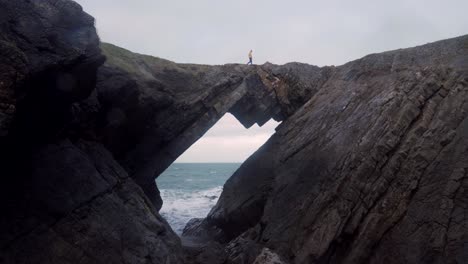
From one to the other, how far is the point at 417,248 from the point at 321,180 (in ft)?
15.6

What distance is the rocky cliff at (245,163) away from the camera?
11445mm

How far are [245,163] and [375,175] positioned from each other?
1017 centimetres

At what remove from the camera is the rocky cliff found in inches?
451

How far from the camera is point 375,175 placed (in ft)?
52.7

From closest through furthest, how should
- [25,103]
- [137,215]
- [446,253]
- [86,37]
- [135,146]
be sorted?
[25,103], [86,37], [446,253], [137,215], [135,146]

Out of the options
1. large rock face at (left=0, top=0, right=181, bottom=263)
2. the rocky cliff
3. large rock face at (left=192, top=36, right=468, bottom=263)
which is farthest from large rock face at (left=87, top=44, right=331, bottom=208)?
large rock face at (left=192, top=36, right=468, bottom=263)

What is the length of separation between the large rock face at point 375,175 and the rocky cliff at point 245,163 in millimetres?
57

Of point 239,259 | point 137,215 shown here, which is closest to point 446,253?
point 239,259

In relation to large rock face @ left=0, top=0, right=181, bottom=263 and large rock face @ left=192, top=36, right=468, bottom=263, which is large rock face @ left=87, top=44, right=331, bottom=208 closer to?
large rock face @ left=0, top=0, right=181, bottom=263

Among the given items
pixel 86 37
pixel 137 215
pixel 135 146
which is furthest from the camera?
pixel 135 146

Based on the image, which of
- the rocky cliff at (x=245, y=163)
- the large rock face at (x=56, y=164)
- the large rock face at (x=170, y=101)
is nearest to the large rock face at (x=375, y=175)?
the rocky cliff at (x=245, y=163)

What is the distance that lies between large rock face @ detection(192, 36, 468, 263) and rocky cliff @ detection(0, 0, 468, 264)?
0.06 m

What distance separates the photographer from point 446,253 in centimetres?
1347

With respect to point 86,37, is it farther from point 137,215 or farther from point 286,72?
point 286,72
